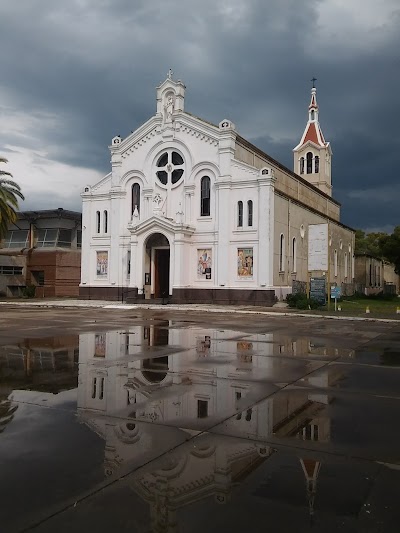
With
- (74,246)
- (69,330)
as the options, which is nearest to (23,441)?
(69,330)

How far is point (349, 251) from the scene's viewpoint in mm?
66875

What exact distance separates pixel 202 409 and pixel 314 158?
65428mm

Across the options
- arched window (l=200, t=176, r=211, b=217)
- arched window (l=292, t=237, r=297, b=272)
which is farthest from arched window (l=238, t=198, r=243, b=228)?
arched window (l=292, t=237, r=297, b=272)

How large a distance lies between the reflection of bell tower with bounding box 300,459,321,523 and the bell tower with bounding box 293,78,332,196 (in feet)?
218

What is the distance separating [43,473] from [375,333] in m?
16.6

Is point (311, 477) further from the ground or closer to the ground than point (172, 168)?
closer to the ground

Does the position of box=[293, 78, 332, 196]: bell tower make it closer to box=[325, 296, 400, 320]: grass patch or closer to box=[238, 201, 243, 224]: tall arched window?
box=[325, 296, 400, 320]: grass patch

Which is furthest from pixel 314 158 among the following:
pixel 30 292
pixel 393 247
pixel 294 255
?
pixel 30 292

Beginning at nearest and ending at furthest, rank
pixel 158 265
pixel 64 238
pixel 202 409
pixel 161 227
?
pixel 202 409, pixel 161 227, pixel 158 265, pixel 64 238

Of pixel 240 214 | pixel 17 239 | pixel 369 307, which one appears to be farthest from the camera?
pixel 17 239

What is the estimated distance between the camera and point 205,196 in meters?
42.9

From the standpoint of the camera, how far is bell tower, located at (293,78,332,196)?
68000 mm

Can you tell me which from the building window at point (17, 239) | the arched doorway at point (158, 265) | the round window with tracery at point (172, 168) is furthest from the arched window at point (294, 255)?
the building window at point (17, 239)

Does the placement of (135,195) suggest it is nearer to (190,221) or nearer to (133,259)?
(133,259)
